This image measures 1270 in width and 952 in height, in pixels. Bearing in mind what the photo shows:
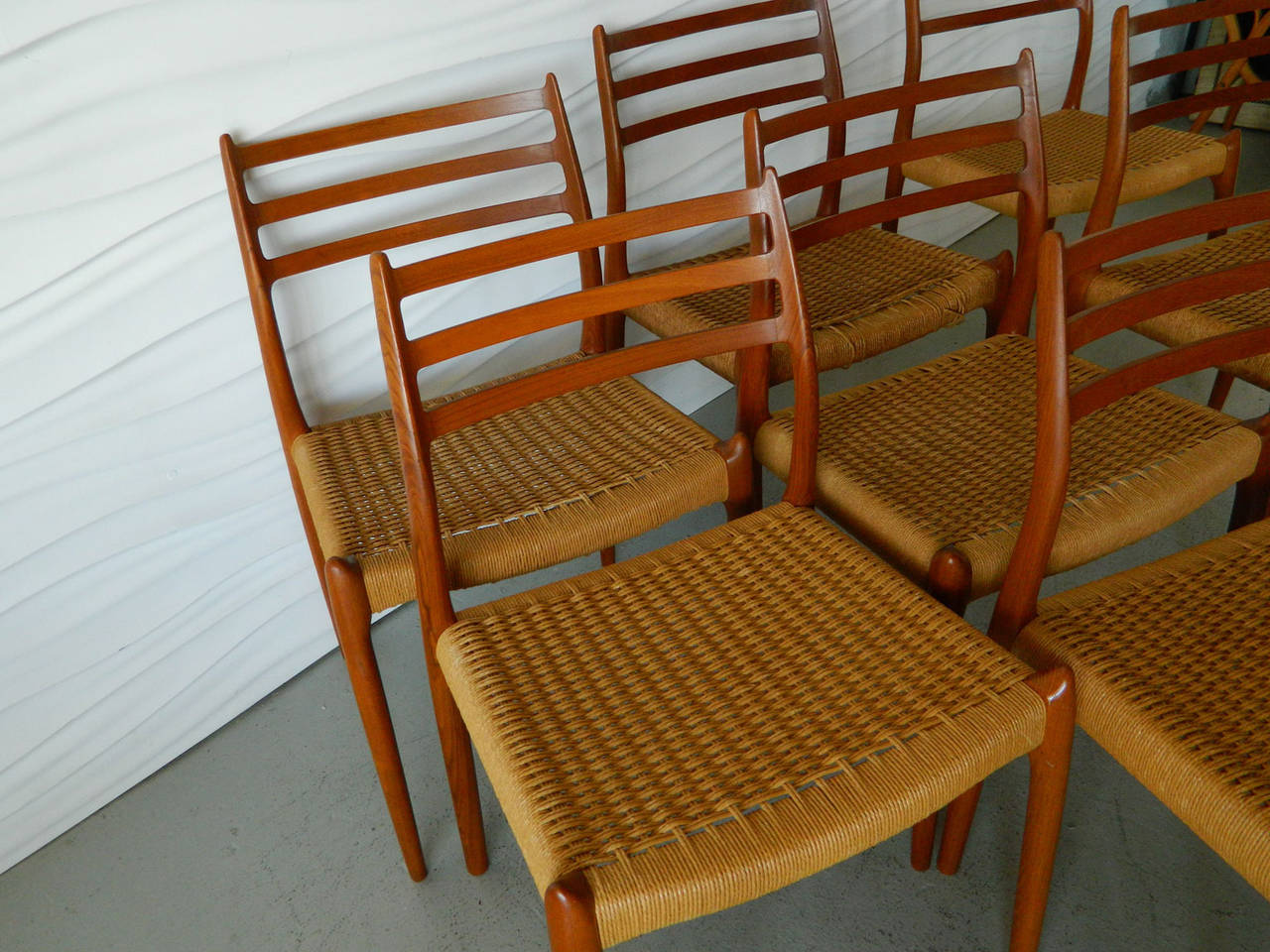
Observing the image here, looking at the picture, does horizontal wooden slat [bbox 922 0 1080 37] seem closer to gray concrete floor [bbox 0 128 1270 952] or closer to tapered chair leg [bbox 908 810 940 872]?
gray concrete floor [bbox 0 128 1270 952]

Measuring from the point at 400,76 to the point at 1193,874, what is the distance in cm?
158

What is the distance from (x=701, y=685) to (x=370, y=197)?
833 mm

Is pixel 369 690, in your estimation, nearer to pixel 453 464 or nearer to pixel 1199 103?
pixel 453 464

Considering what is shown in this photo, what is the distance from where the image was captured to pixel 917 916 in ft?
4.21

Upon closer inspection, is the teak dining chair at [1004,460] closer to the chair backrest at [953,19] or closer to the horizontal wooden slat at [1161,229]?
the horizontal wooden slat at [1161,229]

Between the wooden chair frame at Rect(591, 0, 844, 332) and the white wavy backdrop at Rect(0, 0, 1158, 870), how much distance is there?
114mm

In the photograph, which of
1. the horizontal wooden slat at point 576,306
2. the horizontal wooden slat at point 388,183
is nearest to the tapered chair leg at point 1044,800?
the horizontal wooden slat at point 576,306

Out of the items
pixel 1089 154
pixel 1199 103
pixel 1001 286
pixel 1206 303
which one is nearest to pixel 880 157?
pixel 1001 286

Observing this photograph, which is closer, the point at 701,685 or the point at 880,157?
the point at 701,685

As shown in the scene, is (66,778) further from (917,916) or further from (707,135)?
(707,135)

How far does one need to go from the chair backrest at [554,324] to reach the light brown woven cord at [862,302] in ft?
1.20

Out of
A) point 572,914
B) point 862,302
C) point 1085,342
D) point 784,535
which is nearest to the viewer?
point 572,914

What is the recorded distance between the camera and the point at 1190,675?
97 centimetres

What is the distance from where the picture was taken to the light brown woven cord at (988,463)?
1.15 meters
